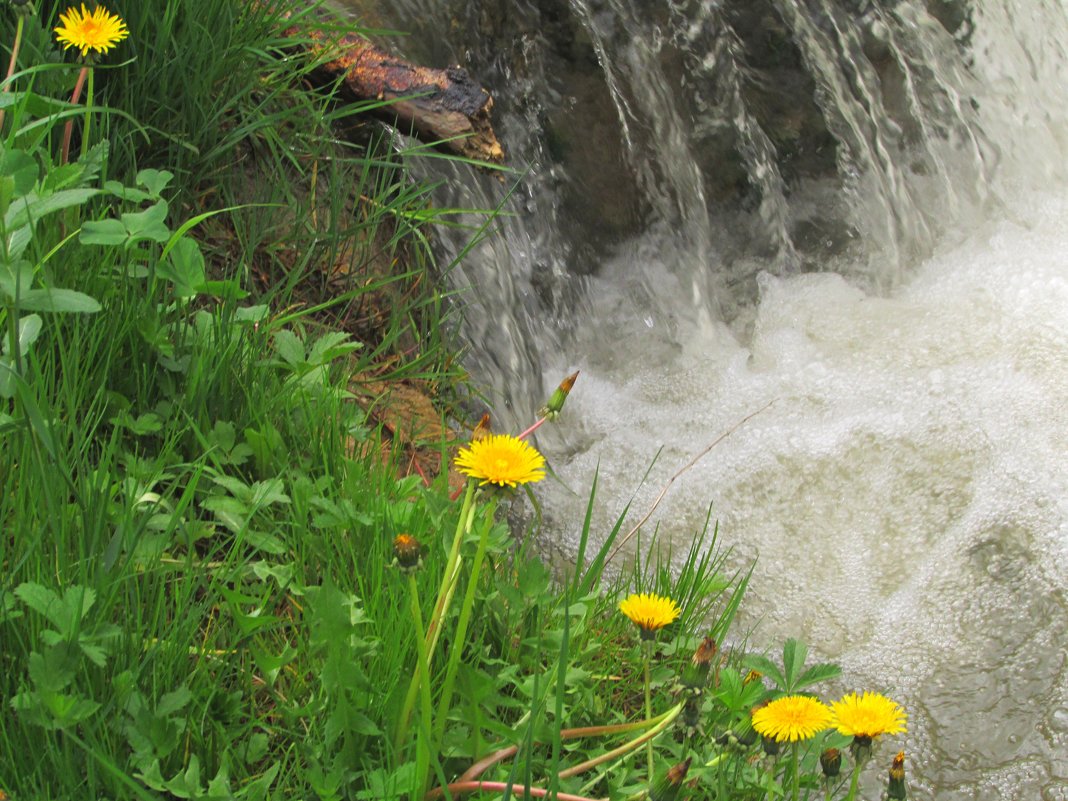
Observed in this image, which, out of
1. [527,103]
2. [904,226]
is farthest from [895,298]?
[527,103]

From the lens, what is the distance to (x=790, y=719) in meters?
1.43

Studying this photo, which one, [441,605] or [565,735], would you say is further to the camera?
[565,735]

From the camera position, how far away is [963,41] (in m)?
4.87

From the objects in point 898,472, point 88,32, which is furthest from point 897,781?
point 898,472

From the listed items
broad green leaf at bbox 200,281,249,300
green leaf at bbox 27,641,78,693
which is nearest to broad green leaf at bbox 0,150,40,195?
broad green leaf at bbox 200,281,249,300

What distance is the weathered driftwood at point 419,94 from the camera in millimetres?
2836

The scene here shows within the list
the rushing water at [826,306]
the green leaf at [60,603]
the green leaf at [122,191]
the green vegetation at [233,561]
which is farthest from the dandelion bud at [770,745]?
the green leaf at [122,191]

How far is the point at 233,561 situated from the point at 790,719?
89cm

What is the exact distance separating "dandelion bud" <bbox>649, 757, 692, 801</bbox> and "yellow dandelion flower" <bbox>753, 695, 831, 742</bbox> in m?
0.12

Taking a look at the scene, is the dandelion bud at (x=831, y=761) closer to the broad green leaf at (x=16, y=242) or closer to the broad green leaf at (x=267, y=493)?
the broad green leaf at (x=267, y=493)

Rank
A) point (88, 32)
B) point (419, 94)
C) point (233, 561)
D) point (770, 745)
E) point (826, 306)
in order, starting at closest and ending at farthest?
point (770, 745)
point (233, 561)
point (88, 32)
point (419, 94)
point (826, 306)

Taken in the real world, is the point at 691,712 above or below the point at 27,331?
below

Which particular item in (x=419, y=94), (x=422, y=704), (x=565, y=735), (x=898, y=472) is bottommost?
(x=898, y=472)

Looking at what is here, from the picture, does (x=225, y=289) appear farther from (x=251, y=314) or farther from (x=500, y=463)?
(x=500, y=463)
